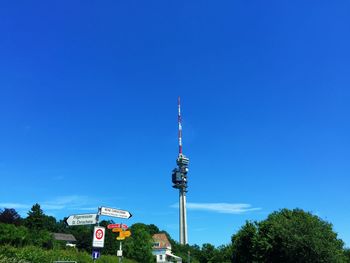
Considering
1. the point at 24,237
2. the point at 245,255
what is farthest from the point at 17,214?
the point at 245,255

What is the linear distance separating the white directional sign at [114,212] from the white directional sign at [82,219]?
1.38ft

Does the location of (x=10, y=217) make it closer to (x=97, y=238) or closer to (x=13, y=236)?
(x=13, y=236)

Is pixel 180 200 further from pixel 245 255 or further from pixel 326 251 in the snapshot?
pixel 326 251

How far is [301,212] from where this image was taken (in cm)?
4366

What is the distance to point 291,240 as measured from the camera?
38375 mm

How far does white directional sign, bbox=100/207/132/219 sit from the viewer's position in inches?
576

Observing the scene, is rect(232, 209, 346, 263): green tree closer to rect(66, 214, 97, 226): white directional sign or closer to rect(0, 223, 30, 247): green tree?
rect(66, 214, 97, 226): white directional sign

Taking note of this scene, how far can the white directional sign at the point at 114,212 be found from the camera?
14630 millimetres

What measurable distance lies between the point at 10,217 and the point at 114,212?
69.6m

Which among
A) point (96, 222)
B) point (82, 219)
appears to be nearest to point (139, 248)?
point (82, 219)

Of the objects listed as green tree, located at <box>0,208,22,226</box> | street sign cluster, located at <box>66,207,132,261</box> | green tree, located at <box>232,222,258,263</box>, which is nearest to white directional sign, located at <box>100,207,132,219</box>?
street sign cluster, located at <box>66,207,132,261</box>

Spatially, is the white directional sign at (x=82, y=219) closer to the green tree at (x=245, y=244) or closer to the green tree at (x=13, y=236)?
the green tree at (x=245, y=244)

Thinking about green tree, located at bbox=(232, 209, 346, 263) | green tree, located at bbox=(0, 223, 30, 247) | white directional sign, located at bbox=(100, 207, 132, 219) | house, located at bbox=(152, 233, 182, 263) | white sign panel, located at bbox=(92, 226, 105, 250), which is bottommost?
white sign panel, located at bbox=(92, 226, 105, 250)

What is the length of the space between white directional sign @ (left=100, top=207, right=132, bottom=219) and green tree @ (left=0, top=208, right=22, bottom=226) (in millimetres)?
66633
